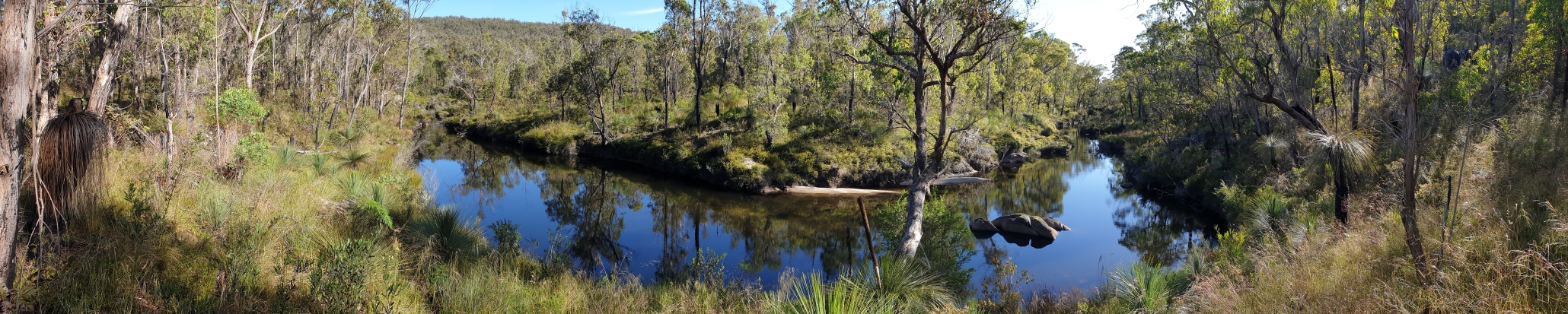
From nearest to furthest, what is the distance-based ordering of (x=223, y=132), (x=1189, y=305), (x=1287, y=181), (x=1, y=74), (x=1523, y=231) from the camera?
1. (x=1, y=74)
2. (x=1523, y=231)
3. (x=1189, y=305)
4. (x=223, y=132)
5. (x=1287, y=181)

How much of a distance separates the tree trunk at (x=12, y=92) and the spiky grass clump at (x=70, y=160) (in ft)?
1.86

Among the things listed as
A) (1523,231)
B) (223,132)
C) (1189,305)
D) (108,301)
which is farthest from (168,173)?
(1523,231)

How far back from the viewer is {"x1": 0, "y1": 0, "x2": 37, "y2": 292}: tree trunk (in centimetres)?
407

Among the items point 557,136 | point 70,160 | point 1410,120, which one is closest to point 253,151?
point 70,160

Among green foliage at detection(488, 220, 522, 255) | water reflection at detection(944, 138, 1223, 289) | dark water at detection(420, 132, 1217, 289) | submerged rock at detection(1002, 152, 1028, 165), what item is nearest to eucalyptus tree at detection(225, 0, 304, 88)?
dark water at detection(420, 132, 1217, 289)

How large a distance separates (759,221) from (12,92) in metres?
15.8

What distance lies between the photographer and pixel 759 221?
63.3ft

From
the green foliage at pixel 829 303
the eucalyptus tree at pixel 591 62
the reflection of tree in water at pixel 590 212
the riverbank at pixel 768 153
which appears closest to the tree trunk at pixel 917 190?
the green foliage at pixel 829 303

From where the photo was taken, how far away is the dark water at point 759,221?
14.8 meters

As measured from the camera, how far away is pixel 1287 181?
57.3ft

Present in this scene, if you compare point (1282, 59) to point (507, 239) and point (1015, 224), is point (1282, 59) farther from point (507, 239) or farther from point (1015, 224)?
point (507, 239)

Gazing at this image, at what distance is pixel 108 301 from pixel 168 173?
3.39 metres

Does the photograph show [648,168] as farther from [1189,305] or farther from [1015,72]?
[1015,72]

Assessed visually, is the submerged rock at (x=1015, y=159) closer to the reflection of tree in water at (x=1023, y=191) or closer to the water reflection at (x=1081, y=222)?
the reflection of tree in water at (x=1023, y=191)
